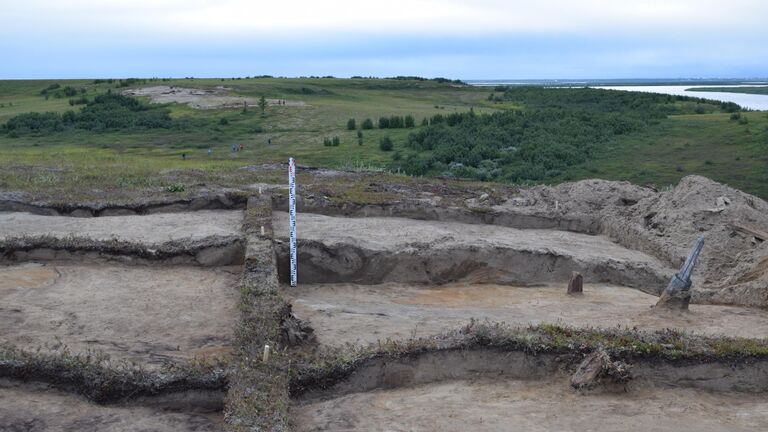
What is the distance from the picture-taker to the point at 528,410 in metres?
6.05

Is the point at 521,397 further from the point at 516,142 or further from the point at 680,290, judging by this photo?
the point at 516,142

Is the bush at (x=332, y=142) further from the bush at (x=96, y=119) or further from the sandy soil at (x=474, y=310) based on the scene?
the sandy soil at (x=474, y=310)

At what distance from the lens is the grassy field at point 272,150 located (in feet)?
61.3

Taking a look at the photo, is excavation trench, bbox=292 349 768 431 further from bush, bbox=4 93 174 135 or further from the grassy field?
bush, bbox=4 93 174 135

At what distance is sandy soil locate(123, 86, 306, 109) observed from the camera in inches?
1729

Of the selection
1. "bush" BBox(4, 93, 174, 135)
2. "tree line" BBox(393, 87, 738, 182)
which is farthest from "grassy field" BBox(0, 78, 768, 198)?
"bush" BBox(4, 93, 174, 135)

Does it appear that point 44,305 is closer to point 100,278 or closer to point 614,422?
point 100,278

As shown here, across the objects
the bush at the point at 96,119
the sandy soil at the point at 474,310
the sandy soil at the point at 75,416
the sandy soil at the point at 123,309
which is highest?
the bush at the point at 96,119

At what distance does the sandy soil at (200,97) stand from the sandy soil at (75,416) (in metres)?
38.2

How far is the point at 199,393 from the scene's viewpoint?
19.4ft

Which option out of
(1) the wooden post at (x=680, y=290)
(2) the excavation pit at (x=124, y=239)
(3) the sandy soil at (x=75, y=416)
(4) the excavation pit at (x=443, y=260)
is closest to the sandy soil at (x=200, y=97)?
(2) the excavation pit at (x=124, y=239)

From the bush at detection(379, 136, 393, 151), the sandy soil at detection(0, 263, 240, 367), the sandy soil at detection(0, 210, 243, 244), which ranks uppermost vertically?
the bush at detection(379, 136, 393, 151)

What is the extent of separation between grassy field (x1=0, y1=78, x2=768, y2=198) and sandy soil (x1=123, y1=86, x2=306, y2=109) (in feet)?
4.77

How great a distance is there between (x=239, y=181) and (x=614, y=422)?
13.4 meters
